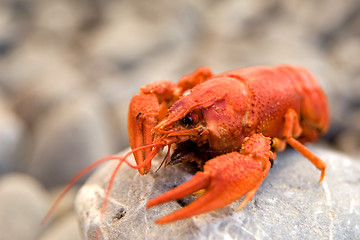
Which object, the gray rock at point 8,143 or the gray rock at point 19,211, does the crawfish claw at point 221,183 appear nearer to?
the gray rock at point 19,211

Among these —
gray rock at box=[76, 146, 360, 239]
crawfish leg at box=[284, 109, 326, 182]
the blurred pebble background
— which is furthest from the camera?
the blurred pebble background

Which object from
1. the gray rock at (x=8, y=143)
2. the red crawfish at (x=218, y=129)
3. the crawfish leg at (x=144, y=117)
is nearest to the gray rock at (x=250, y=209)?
the red crawfish at (x=218, y=129)

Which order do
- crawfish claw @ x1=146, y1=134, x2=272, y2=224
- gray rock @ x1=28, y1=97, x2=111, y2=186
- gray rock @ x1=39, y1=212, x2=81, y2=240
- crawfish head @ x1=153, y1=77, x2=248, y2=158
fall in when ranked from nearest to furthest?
crawfish claw @ x1=146, y1=134, x2=272, y2=224, crawfish head @ x1=153, y1=77, x2=248, y2=158, gray rock @ x1=39, y1=212, x2=81, y2=240, gray rock @ x1=28, y1=97, x2=111, y2=186

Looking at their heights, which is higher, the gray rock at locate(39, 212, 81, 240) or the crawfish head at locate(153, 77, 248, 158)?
the crawfish head at locate(153, 77, 248, 158)

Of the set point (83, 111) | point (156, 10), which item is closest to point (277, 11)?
point (156, 10)

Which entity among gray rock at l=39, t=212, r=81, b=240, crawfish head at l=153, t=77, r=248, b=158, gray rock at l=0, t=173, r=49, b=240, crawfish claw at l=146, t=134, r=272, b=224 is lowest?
gray rock at l=39, t=212, r=81, b=240

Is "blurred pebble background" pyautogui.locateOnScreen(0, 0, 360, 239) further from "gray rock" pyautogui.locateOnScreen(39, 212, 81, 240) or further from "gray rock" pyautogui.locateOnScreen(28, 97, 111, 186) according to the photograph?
"gray rock" pyautogui.locateOnScreen(39, 212, 81, 240)

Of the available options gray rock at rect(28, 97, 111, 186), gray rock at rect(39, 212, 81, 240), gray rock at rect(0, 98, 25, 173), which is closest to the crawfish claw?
gray rock at rect(39, 212, 81, 240)
